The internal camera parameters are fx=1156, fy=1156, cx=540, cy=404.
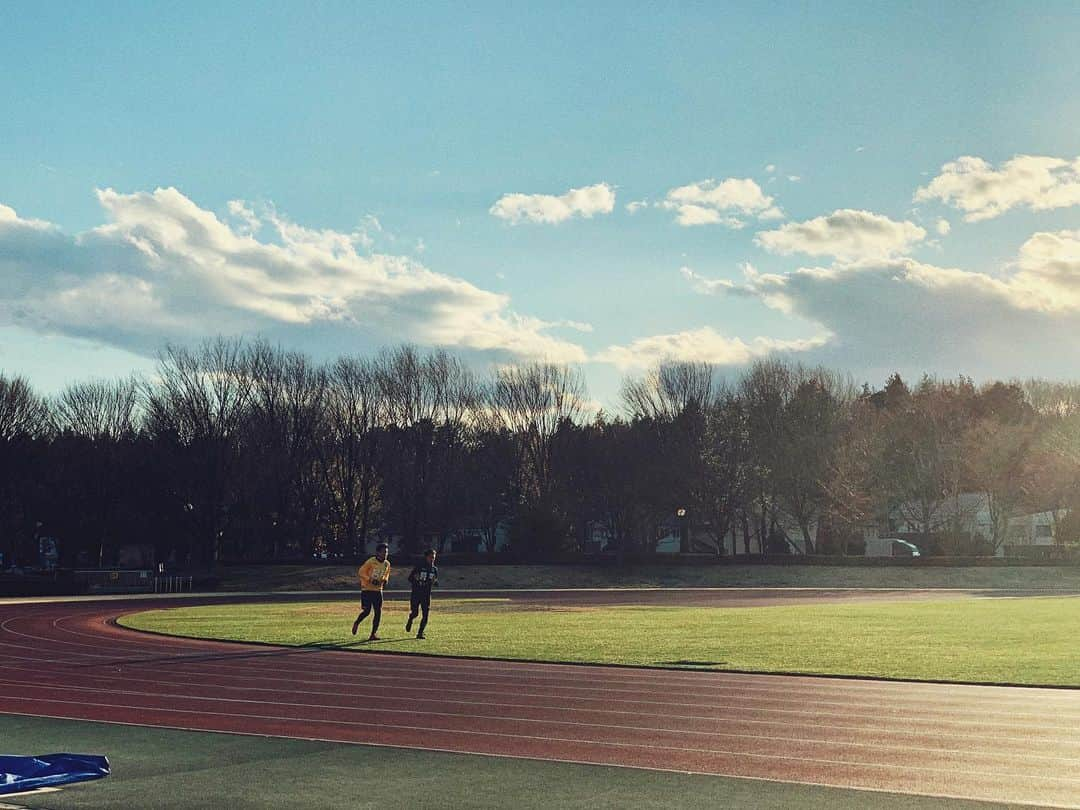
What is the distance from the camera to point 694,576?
247 feet

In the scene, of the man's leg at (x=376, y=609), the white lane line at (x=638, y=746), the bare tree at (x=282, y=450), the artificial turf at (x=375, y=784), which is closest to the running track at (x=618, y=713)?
the white lane line at (x=638, y=746)

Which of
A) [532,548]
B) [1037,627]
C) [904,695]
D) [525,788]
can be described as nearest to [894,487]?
[532,548]

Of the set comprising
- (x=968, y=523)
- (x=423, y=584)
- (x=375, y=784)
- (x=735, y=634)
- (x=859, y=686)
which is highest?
(x=968, y=523)

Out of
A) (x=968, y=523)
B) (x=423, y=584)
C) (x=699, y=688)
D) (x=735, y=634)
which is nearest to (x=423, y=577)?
(x=423, y=584)

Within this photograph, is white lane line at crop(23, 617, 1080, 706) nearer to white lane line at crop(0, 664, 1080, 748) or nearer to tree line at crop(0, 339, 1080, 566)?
white lane line at crop(0, 664, 1080, 748)

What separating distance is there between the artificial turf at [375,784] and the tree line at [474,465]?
68731mm

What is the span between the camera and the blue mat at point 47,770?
31.9 ft

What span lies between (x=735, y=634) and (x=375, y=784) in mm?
19902

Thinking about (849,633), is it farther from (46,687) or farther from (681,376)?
(681,376)

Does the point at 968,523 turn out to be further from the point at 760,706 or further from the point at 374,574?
the point at 760,706

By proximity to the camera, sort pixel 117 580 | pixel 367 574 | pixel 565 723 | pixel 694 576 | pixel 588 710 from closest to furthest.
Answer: pixel 565 723, pixel 588 710, pixel 367 574, pixel 117 580, pixel 694 576

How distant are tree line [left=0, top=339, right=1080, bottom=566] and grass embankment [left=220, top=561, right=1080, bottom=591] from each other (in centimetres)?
634

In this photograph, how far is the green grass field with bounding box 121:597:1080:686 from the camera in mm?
20969

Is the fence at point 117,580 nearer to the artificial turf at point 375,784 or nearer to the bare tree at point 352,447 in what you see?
the bare tree at point 352,447
